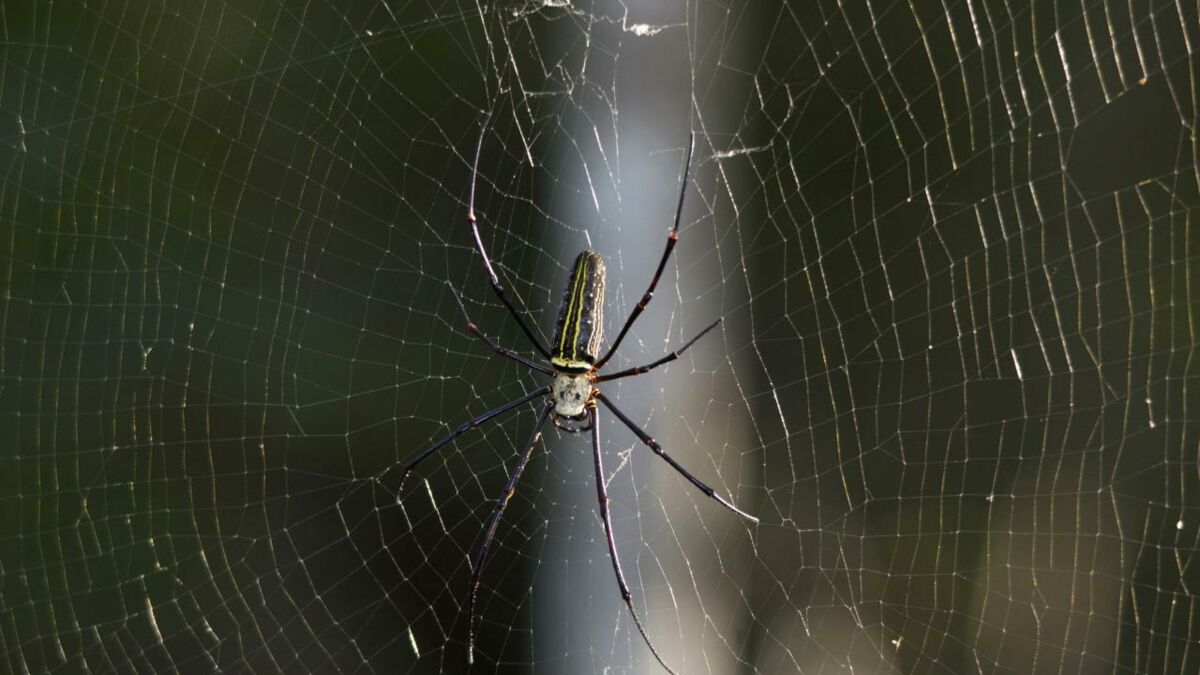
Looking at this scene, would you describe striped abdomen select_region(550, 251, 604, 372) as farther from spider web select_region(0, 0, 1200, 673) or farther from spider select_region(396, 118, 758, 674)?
spider web select_region(0, 0, 1200, 673)

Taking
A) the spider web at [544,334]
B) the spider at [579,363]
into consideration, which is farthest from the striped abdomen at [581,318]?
the spider web at [544,334]

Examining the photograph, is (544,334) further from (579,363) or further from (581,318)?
(581,318)

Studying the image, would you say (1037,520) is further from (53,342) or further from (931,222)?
(53,342)

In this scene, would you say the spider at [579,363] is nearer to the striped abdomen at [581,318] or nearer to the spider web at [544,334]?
the striped abdomen at [581,318]

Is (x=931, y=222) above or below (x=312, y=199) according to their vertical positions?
above

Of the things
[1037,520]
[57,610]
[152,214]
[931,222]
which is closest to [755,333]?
[931,222]
